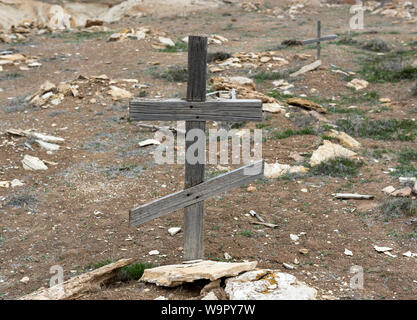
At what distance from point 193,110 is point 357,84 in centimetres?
1108

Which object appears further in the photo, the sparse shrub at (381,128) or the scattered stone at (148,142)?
the sparse shrub at (381,128)

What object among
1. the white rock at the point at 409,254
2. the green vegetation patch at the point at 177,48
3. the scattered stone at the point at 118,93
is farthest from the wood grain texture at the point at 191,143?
the green vegetation patch at the point at 177,48

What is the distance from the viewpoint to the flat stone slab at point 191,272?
14.2 feet

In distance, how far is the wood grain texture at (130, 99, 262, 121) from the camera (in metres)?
4.41

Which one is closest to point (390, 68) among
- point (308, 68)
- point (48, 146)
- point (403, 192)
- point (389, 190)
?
point (308, 68)

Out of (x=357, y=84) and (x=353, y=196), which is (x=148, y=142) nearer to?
(x=353, y=196)

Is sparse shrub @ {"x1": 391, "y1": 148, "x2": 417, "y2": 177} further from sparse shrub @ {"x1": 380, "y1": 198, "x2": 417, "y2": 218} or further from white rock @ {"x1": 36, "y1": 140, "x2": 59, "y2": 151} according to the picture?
white rock @ {"x1": 36, "y1": 140, "x2": 59, "y2": 151}

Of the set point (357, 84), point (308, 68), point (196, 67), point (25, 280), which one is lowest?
point (25, 280)

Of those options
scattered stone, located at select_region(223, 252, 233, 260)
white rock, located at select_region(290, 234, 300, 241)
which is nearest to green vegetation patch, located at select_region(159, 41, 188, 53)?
white rock, located at select_region(290, 234, 300, 241)

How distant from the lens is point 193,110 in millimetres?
4418

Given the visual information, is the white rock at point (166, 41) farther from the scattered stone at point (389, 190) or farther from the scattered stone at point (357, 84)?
the scattered stone at point (389, 190)

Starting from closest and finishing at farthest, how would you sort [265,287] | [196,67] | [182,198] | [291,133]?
[265,287], [196,67], [182,198], [291,133]

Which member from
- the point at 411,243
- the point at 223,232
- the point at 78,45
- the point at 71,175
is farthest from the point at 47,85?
the point at 411,243

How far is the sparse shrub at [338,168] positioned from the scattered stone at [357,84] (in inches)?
236
